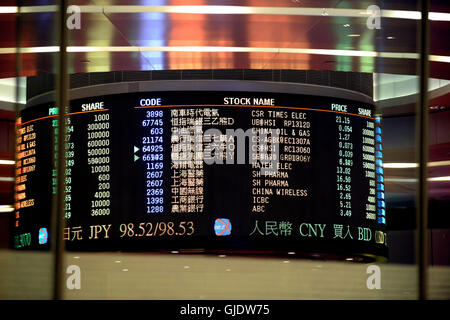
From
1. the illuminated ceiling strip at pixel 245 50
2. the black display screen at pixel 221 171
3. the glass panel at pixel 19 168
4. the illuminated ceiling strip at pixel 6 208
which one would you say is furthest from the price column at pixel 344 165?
the illuminated ceiling strip at pixel 6 208

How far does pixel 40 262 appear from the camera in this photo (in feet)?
10.1

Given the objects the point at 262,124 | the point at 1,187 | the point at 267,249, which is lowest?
the point at 267,249

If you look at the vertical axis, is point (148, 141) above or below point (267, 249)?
above

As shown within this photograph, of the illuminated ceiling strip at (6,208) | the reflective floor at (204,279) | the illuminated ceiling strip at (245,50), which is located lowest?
the reflective floor at (204,279)

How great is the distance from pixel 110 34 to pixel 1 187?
1731 millimetres

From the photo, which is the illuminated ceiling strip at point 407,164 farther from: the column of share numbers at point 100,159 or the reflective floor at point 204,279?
the column of share numbers at point 100,159

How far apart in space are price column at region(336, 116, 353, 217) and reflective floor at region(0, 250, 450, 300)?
2492 millimetres

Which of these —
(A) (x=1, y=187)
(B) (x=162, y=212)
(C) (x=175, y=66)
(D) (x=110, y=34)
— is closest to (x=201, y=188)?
(B) (x=162, y=212)

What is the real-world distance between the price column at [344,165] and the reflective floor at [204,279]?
8.18ft

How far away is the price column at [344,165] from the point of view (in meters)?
5.89

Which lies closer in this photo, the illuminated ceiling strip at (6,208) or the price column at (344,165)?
the illuminated ceiling strip at (6,208)

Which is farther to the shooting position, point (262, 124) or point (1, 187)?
point (262, 124)

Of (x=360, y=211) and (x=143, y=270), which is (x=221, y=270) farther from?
(x=360, y=211)

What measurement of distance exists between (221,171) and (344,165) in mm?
877
